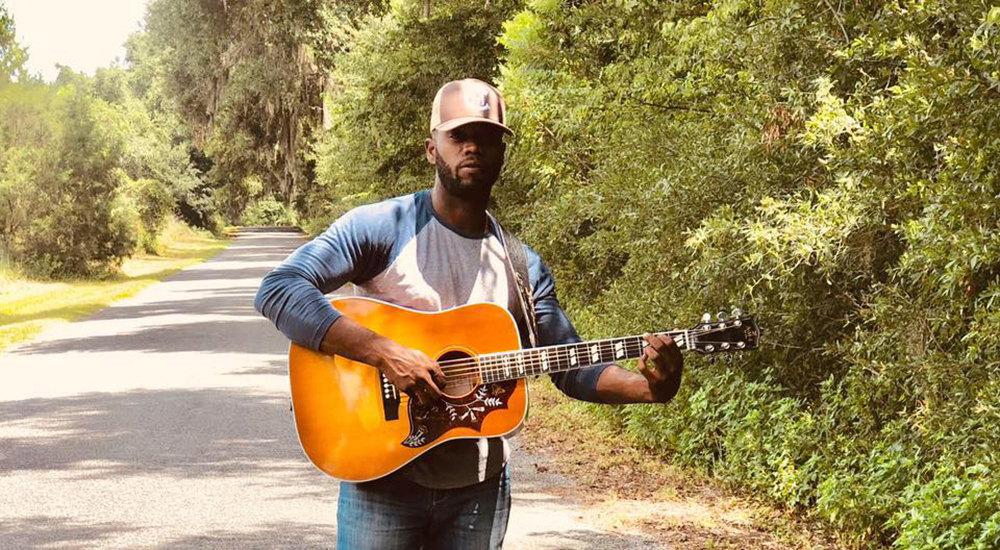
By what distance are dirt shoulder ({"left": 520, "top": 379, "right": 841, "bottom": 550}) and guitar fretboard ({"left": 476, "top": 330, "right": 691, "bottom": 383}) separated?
3745 millimetres

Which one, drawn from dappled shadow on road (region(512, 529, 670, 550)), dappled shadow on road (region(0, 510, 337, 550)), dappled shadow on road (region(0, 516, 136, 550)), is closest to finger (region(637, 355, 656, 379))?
dappled shadow on road (region(512, 529, 670, 550))

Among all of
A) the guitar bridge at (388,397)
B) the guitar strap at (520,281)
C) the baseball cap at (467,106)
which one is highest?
the baseball cap at (467,106)

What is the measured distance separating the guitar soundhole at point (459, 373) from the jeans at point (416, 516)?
0.22m

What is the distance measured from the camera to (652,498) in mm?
7660

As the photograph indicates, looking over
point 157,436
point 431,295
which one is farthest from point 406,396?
point 157,436

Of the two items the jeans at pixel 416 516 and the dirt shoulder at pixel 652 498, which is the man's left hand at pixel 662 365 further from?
the dirt shoulder at pixel 652 498

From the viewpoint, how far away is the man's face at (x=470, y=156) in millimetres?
2791

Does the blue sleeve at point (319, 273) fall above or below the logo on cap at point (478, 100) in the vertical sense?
below

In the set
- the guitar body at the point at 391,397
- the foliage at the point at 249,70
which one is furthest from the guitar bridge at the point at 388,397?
the foliage at the point at 249,70

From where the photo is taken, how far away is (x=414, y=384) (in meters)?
2.75

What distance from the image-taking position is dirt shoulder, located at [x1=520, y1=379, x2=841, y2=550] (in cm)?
663

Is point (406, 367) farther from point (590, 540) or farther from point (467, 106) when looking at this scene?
point (590, 540)

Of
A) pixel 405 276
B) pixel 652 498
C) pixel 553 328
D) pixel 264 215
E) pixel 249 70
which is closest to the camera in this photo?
pixel 405 276

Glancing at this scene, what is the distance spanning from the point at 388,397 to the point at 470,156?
1.94ft
